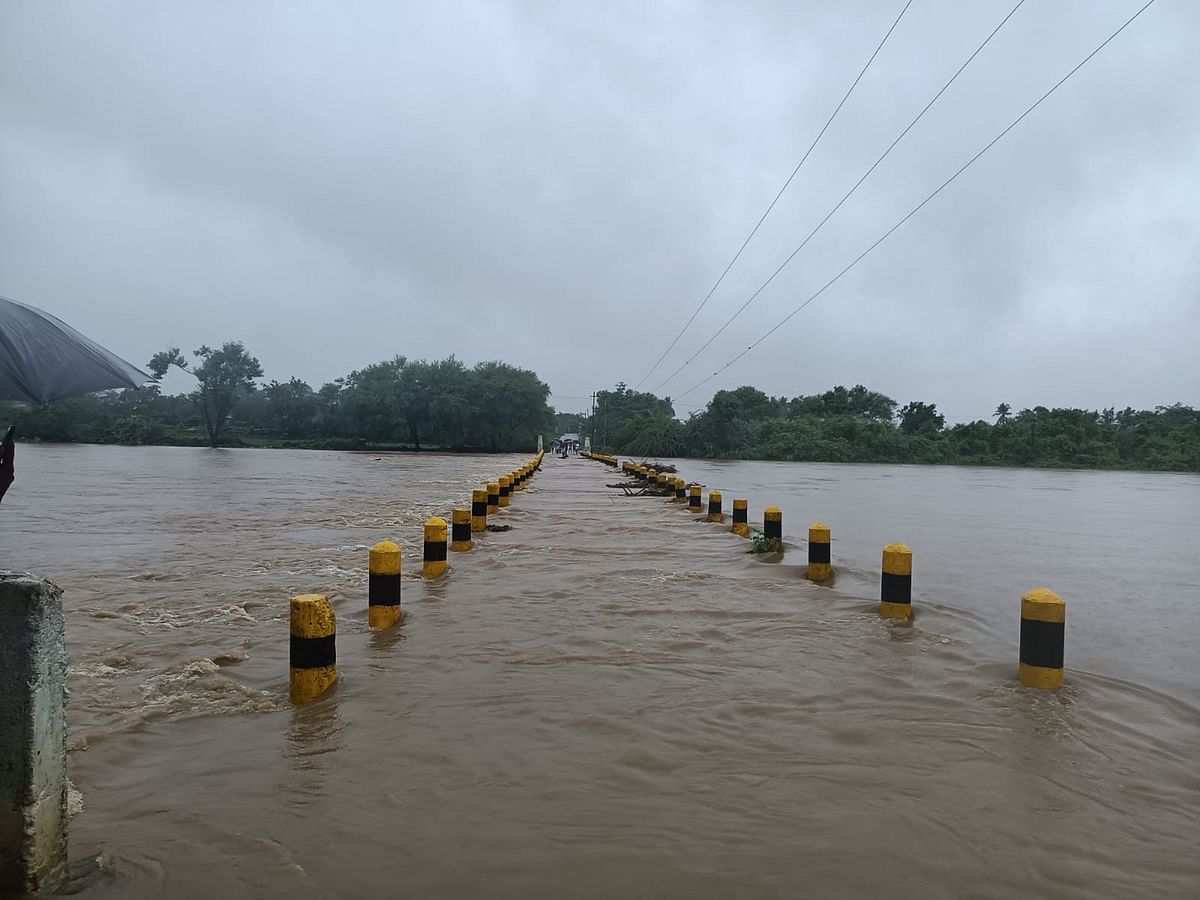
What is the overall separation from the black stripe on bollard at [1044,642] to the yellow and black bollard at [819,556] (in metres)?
3.58

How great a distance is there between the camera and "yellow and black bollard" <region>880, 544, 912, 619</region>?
22.7ft

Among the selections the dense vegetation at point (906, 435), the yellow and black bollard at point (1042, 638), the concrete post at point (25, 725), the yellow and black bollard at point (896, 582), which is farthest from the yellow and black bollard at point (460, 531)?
the dense vegetation at point (906, 435)

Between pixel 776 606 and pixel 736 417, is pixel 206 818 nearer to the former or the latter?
pixel 776 606

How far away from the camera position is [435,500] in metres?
20.0

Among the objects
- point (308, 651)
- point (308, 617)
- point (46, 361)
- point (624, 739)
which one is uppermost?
point (46, 361)

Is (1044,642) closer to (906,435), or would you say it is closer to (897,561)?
(897,561)

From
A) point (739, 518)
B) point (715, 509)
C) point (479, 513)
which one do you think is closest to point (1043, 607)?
point (739, 518)

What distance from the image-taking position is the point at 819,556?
8.84m

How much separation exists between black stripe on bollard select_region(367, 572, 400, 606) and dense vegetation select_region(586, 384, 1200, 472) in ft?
189

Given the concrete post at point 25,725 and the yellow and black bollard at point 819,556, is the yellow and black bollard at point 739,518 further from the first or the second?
the concrete post at point 25,725

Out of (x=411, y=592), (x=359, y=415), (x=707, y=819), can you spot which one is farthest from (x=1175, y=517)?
(x=359, y=415)

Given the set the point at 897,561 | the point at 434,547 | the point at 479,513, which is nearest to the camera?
the point at 897,561

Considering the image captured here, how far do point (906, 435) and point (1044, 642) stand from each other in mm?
60334

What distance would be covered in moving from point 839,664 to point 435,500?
50.9ft
